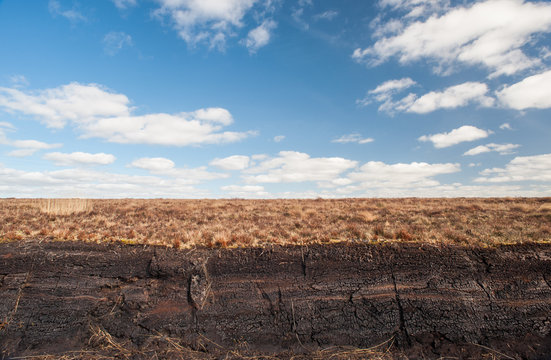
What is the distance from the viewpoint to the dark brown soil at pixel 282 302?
7.12 m

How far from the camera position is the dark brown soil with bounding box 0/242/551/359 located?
23.4ft

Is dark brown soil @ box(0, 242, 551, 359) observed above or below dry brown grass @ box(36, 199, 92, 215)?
below

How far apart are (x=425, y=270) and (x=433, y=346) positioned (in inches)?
76.0

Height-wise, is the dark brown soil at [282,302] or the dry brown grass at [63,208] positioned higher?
the dry brown grass at [63,208]

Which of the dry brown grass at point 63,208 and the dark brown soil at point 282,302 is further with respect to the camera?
the dry brown grass at point 63,208

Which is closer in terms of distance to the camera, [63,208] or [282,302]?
[282,302]

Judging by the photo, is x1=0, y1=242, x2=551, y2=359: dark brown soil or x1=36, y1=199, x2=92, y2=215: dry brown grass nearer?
x1=0, y1=242, x2=551, y2=359: dark brown soil

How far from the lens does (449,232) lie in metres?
10.5

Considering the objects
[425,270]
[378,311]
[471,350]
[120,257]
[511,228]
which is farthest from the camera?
[511,228]

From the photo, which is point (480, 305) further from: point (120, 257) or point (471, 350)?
point (120, 257)

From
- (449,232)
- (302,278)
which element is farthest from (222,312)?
(449,232)

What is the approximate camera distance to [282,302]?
7676mm

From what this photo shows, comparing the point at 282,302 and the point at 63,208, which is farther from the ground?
the point at 63,208

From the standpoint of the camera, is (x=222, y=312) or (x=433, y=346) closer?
(x=433, y=346)
